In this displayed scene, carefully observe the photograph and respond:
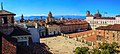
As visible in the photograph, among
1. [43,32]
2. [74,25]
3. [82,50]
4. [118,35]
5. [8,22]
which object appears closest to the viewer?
[8,22]

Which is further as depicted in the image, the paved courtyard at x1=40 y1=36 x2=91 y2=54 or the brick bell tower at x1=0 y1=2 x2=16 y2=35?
the paved courtyard at x1=40 y1=36 x2=91 y2=54

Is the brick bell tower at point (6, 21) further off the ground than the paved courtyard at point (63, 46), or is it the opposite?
the brick bell tower at point (6, 21)

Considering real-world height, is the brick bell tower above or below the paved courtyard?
above

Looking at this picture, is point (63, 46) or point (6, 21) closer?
point (6, 21)

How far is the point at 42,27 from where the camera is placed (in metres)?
91.0

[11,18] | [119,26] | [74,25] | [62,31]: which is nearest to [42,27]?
[62,31]

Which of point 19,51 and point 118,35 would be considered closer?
point 19,51

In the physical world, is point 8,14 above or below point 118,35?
above

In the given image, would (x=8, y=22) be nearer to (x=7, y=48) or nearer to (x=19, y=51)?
(x=19, y=51)

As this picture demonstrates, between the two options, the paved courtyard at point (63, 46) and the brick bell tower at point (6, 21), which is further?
the paved courtyard at point (63, 46)

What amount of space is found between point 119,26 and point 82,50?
25196mm

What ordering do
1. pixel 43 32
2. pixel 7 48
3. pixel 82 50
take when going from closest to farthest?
1. pixel 7 48
2. pixel 82 50
3. pixel 43 32

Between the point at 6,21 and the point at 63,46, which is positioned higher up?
the point at 6,21

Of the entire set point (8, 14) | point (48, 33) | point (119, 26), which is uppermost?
point (8, 14)
